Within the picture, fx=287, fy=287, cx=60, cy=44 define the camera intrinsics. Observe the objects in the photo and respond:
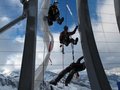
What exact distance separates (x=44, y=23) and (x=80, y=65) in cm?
209

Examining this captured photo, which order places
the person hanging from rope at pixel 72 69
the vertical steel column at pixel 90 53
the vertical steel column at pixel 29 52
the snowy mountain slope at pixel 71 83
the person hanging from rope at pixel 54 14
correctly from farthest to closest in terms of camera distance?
the snowy mountain slope at pixel 71 83 < the person hanging from rope at pixel 54 14 < the person hanging from rope at pixel 72 69 < the vertical steel column at pixel 90 53 < the vertical steel column at pixel 29 52

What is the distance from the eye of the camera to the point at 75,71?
8984 mm

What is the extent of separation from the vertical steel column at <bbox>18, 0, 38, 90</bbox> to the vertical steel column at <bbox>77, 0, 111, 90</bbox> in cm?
148

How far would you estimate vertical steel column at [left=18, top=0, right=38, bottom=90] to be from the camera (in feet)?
22.8

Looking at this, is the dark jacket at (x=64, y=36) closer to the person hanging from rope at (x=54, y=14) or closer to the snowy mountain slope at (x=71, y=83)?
the person hanging from rope at (x=54, y=14)

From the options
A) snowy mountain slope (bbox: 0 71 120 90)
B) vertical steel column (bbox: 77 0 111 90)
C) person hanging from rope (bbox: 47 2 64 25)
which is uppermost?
person hanging from rope (bbox: 47 2 64 25)

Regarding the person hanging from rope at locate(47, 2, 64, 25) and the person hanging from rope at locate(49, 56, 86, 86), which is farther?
the person hanging from rope at locate(47, 2, 64, 25)

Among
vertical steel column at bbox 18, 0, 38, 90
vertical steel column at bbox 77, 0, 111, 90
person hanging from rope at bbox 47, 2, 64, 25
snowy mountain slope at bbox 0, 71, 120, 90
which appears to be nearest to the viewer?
vertical steel column at bbox 18, 0, 38, 90

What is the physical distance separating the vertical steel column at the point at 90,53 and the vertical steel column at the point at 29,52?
1.48 meters

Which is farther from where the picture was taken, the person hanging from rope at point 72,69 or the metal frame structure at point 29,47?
the person hanging from rope at point 72,69

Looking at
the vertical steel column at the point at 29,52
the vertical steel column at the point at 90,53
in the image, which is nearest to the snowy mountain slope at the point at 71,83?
the vertical steel column at the point at 90,53

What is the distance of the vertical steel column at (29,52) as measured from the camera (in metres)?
6.96

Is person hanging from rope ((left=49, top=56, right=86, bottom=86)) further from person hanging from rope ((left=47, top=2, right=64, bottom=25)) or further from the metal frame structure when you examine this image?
the metal frame structure

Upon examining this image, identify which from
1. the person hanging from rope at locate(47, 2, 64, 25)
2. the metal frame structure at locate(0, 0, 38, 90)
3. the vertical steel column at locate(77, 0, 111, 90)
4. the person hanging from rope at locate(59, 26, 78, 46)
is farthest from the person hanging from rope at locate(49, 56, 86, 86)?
the metal frame structure at locate(0, 0, 38, 90)
